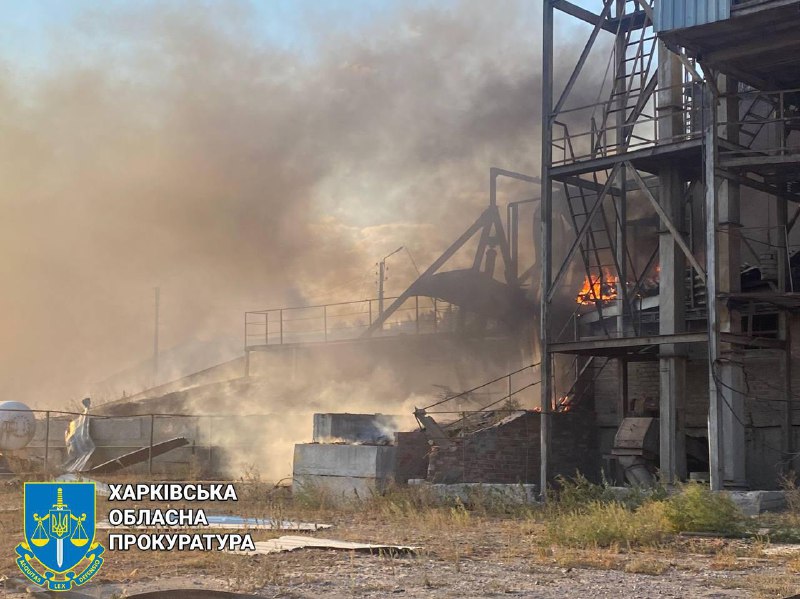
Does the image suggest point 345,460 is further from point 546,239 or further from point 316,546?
point 316,546

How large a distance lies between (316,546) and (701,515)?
5.42 meters

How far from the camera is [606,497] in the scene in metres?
17.2

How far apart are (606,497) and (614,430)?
17.4 feet

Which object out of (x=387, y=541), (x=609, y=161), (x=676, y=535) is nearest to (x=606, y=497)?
(x=676, y=535)

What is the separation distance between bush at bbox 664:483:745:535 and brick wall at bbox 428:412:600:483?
5513 mm

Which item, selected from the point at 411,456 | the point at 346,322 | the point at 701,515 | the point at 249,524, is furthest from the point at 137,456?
the point at 346,322

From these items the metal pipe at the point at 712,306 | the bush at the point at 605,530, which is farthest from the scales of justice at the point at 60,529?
the metal pipe at the point at 712,306

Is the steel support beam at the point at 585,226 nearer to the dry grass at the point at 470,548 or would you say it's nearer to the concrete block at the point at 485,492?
the concrete block at the point at 485,492

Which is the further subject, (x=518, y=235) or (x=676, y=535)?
(x=518, y=235)

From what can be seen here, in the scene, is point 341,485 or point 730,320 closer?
point 730,320

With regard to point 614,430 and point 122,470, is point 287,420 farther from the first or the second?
point 614,430

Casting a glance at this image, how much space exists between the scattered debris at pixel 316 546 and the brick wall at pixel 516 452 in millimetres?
6304

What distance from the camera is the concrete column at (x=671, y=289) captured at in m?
19.1

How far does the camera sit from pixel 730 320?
59.9 ft
